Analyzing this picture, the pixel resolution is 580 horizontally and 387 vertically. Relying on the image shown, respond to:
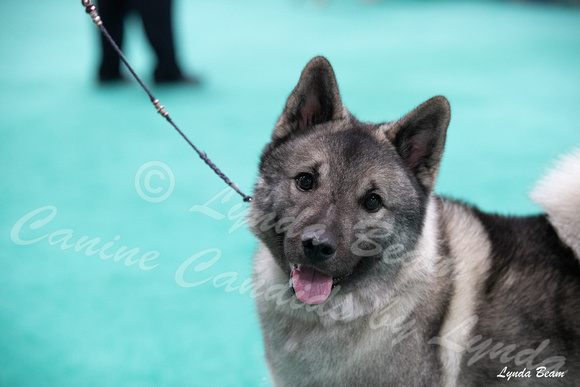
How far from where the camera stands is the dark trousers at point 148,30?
19.0ft

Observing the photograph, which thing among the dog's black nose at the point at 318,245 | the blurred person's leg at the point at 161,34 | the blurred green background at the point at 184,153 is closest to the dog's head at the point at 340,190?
the dog's black nose at the point at 318,245

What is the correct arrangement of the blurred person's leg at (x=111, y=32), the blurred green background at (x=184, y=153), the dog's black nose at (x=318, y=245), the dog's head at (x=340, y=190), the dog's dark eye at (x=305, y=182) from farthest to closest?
the blurred person's leg at (x=111, y=32) < the blurred green background at (x=184, y=153) < the dog's dark eye at (x=305, y=182) < the dog's head at (x=340, y=190) < the dog's black nose at (x=318, y=245)

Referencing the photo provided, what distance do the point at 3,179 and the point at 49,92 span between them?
7.49 ft

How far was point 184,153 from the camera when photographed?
4.66 meters

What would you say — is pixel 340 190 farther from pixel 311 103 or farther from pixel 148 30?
pixel 148 30

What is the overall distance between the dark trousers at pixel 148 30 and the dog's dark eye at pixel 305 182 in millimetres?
4732

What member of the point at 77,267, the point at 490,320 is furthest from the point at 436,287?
the point at 77,267

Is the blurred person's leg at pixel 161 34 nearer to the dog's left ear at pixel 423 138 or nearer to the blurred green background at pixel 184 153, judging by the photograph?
the blurred green background at pixel 184 153

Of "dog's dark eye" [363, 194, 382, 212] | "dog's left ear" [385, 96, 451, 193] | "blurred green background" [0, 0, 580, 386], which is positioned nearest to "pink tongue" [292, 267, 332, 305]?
"dog's dark eye" [363, 194, 382, 212]

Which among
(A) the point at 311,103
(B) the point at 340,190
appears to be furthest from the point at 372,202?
(A) the point at 311,103

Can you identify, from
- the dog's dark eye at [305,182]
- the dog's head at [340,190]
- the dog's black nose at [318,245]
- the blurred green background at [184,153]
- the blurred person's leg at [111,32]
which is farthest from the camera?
the blurred person's leg at [111,32]

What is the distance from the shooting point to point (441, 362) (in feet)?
6.01

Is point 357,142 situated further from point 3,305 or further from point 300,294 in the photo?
point 3,305

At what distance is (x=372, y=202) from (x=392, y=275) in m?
0.29
